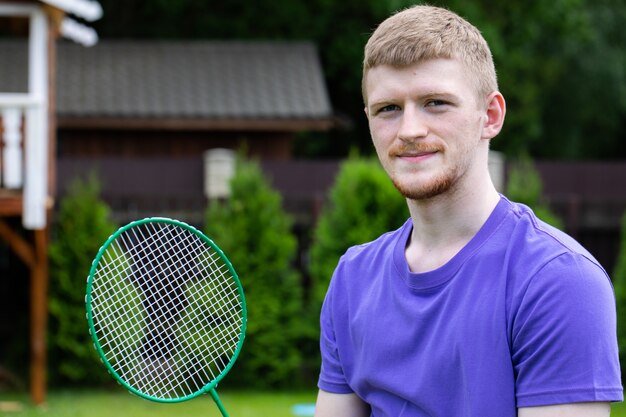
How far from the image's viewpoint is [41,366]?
11.9 m

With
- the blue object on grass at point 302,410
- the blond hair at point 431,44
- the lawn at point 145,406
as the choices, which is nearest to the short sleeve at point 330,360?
the blond hair at point 431,44

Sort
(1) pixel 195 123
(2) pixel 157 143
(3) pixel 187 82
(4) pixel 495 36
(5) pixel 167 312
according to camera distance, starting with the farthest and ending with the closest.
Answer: (4) pixel 495 36 → (3) pixel 187 82 → (2) pixel 157 143 → (1) pixel 195 123 → (5) pixel 167 312

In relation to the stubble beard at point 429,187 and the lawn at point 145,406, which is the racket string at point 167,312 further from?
the lawn at point 145,406

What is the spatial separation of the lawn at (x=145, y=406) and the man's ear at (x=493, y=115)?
28.0ft

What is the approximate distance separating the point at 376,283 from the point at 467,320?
1.26 ft

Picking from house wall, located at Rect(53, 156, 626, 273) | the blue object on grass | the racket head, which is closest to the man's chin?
the racket head

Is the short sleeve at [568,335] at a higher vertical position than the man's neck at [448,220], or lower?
lower

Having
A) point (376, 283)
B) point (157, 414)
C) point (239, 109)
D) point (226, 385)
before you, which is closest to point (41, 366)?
point (157, 414)

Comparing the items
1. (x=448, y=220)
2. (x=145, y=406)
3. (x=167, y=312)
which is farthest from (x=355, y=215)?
(x=448, y=220)

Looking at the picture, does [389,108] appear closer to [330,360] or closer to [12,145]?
[330,360]

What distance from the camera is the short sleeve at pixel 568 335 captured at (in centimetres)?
223

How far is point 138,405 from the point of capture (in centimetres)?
1193

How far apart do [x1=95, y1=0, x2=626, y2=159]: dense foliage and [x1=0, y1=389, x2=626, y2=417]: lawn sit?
12.4 meters

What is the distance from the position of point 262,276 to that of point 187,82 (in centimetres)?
840
